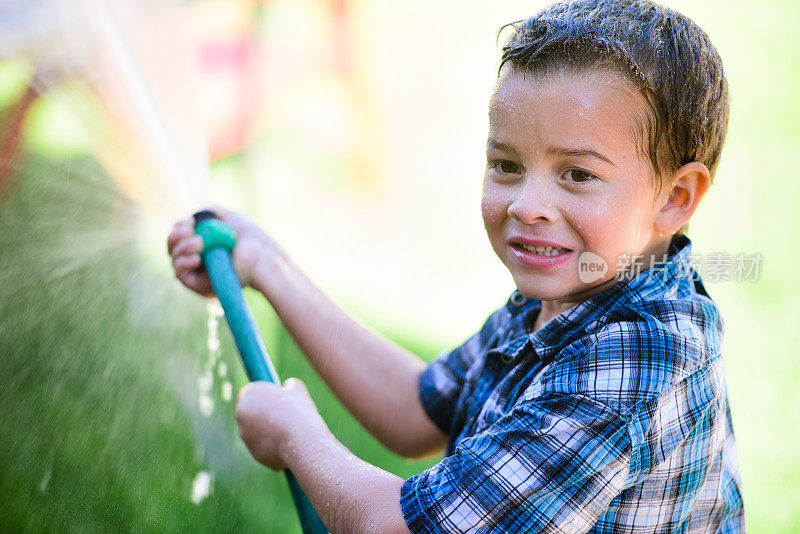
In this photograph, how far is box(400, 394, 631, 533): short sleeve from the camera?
87cm

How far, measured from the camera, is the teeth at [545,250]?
1007 mm

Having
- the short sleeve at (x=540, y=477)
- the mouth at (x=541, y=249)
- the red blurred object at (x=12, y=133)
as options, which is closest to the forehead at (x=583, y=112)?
the mouth at (x=541, y=249)

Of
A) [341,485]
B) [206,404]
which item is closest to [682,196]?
[341,485]

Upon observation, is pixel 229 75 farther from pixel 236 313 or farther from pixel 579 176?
pixel 579 176

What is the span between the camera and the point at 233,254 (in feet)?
4.37

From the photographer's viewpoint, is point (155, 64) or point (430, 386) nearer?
point (430, 386)

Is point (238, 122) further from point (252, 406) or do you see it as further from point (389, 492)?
point (389, 492)

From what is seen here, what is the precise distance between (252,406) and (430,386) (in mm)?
312

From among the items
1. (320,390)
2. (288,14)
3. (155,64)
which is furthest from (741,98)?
(155,64)

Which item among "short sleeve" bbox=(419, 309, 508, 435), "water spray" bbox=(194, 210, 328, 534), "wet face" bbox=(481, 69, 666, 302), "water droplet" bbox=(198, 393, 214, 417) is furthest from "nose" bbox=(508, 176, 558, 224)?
"water droplet" bbox=(198, 393, 214, 417)

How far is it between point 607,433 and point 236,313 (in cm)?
57

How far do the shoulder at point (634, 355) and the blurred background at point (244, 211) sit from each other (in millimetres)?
832

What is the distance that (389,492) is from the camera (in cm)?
93

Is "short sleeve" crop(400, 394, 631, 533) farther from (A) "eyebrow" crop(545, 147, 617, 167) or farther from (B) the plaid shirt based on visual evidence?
(A) "eyebrow" crop(545, 147, 617, 167)
